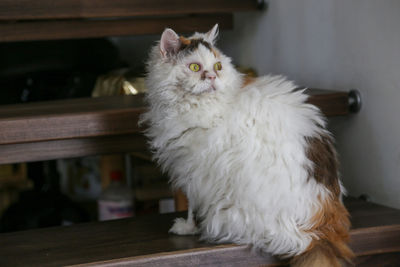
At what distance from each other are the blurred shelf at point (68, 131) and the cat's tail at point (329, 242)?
0.42m

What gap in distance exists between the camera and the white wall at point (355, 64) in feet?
4.80

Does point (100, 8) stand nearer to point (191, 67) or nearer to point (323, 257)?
point (191, 67)

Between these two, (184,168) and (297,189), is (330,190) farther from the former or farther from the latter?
(184,168)

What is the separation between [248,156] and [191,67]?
234mm

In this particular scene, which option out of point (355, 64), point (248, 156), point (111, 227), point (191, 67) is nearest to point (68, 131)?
point (111, 227)

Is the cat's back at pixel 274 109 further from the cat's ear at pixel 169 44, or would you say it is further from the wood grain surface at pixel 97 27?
the wood grain surface at pixel 97 27

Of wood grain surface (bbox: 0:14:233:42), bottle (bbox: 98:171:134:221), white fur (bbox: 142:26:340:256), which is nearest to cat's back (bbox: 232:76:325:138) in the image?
white fur (bbox: 142:26:340:256)

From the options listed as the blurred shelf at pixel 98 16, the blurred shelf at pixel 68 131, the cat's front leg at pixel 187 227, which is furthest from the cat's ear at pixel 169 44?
the blurred shelf at pixel 98 16

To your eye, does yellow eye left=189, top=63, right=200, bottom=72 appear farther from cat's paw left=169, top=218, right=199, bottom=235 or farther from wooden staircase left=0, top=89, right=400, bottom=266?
cat's paw left=169, top=218, right=199, bottom=235

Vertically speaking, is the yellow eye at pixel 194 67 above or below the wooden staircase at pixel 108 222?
above

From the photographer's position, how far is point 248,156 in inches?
47.0

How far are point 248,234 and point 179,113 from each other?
1.01ft

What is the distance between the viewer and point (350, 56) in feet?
5.25

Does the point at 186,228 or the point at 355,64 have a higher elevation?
the point at 355,64
